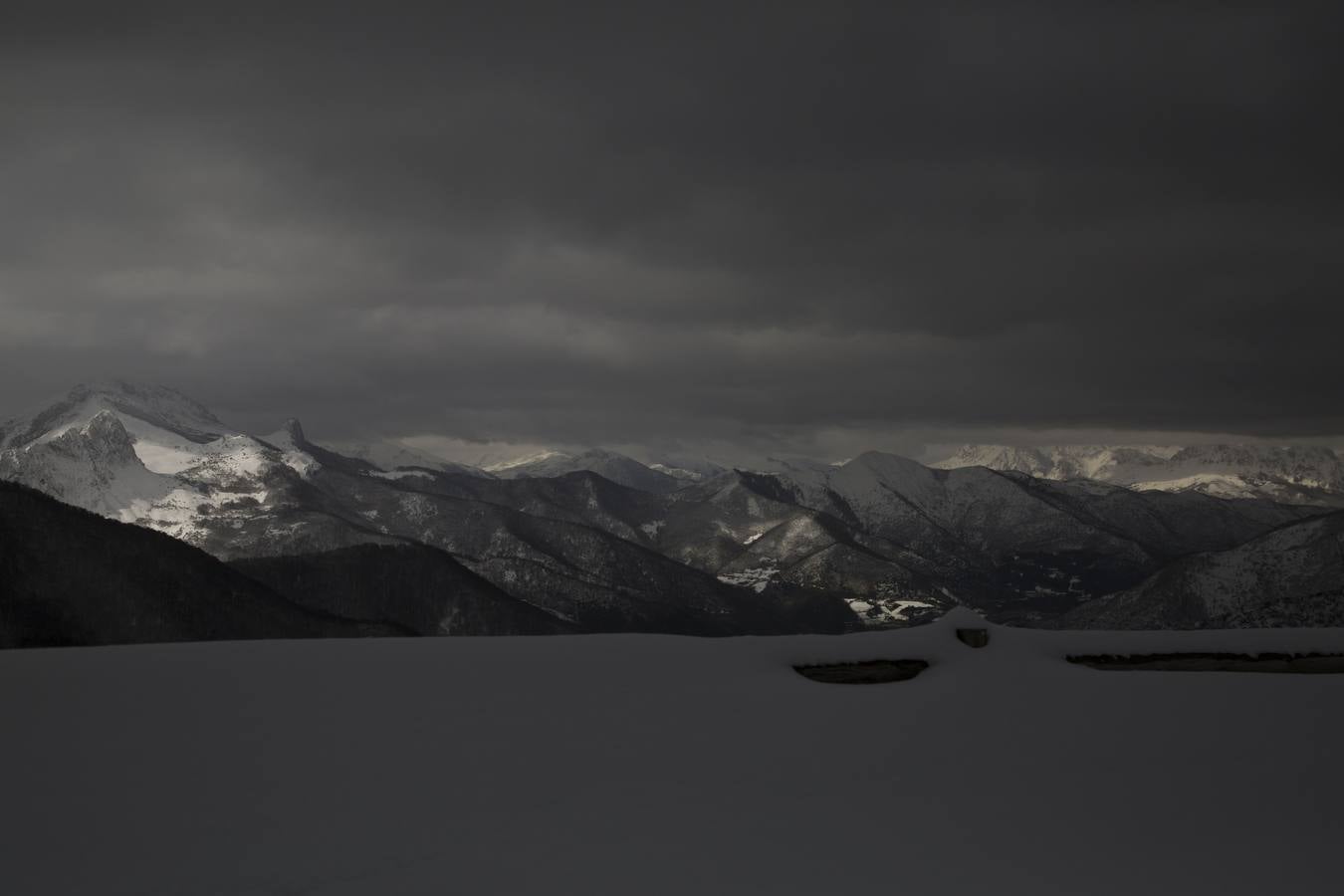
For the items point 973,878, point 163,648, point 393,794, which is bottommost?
point 973,878

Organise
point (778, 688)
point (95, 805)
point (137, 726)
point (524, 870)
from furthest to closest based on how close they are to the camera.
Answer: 1. point (778, 688)
2. point (137, 726)
3. point (95, 805)
4. point (524, 870)

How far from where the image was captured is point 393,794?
43.6 ft

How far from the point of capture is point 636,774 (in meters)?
14.6

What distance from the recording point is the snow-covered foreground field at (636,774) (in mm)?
11586

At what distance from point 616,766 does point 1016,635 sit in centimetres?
1242

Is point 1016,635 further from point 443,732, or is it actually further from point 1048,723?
point 443,732

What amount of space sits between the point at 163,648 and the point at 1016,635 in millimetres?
19832

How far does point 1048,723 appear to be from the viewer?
57.5ft

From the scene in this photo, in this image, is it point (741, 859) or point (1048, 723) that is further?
point (1048, 723)

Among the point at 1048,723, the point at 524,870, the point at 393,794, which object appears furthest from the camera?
the point at 1048,723

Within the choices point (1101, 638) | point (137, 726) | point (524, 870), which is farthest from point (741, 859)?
point (1101, 638)

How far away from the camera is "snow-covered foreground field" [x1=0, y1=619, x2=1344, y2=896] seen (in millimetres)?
11586

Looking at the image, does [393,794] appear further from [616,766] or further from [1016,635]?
[1016,635]

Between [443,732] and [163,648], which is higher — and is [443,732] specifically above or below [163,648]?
below
